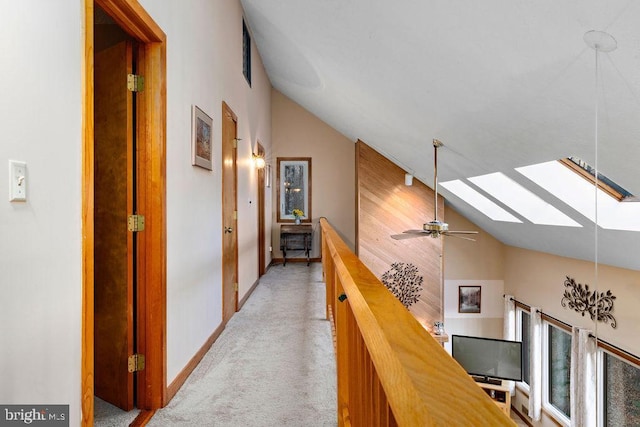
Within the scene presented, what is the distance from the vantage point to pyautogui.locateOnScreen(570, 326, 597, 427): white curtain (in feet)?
16.8

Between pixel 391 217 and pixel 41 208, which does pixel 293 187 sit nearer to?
pixel 391 217

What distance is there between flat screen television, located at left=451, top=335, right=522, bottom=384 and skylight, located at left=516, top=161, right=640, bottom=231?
3685 mm

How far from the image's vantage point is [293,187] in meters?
7.77

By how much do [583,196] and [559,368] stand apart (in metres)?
3.64

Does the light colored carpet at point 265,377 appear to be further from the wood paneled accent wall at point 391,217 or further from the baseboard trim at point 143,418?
the wood paneled accent wall at point 391,217

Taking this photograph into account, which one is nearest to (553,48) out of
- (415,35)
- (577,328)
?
(415,35)

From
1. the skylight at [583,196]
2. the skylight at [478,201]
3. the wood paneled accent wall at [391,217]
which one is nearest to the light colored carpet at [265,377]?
the skylight at [583,196]

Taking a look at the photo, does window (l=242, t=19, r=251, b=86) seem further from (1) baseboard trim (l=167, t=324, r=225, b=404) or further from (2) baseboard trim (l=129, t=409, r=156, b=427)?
(2) baseboard trim (l=129, t=409, r=156, b=427)

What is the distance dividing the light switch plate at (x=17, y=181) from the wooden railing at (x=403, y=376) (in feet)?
3.37

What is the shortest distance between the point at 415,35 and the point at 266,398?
2.58 m

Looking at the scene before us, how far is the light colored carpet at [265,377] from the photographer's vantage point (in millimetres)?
1972

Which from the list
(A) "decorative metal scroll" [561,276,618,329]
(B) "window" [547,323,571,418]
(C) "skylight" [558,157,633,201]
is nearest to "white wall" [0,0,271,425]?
(C) "skylight" [558,157,633,201]

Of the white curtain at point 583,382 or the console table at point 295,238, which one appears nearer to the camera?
the white curtain at point 583,382

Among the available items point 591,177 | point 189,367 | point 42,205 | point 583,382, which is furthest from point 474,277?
point 42,205
